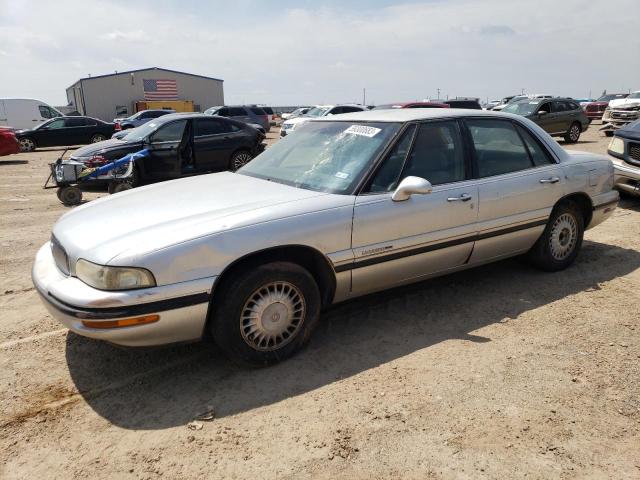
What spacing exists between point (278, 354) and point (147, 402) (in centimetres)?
83

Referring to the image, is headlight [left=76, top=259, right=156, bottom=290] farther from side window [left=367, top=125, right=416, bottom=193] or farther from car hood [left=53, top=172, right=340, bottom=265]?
side window [left=367, top=125, right=416, bottom=193]

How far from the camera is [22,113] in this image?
22000 mm

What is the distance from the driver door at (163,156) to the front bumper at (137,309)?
21.0 feet

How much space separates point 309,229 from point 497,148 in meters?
2.04

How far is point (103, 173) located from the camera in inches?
324

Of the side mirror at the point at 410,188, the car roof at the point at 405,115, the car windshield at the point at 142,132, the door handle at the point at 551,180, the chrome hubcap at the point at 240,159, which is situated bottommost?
the chrome hubcap at the point at 240,159

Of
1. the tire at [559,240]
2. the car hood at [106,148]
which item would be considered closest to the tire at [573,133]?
A: the tire at [559,240]

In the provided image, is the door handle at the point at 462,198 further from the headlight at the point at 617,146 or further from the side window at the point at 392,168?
the headlight at the point at 617,146

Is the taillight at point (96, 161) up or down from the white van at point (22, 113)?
down

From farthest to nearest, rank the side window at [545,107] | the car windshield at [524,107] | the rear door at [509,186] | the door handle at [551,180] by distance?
the side window at [545,107]
the car windshield at [524,107]
the door handle at [551,180]
the rear door at [509,186]

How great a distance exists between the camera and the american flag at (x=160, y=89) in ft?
129

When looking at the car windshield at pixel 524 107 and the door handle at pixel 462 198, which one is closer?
the door handle at pixel 462 198

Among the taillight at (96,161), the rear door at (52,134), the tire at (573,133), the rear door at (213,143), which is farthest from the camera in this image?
the rear door at (52,134)

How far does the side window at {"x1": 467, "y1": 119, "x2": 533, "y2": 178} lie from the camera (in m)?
4.08
